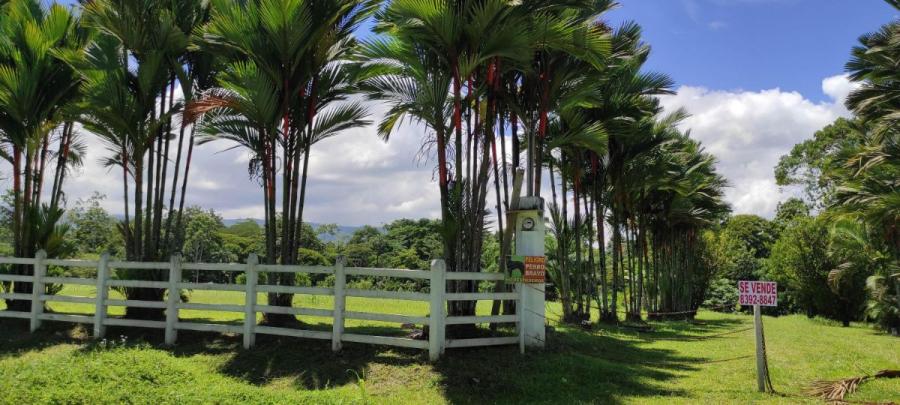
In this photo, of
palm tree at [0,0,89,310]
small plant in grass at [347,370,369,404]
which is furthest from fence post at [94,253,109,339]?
small plant in grass at [347,370,369,404]

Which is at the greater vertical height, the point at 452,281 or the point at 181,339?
the point at 452,281

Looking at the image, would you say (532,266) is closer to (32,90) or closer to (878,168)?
(32,90)

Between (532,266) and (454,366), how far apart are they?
6.35 feet

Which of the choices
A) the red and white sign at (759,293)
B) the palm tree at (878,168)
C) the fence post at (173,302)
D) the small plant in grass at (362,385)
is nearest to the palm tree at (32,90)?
the fence post at (173,302)

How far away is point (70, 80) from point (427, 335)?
939 cm

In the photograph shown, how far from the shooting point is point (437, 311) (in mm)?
7766

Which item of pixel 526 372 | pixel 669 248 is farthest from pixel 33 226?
pixel 669 248

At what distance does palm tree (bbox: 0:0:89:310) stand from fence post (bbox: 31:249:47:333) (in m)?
1.45

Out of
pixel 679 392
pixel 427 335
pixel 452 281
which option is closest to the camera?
pixel 679 392

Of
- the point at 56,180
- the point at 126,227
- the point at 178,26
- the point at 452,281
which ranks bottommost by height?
the point at 452,281

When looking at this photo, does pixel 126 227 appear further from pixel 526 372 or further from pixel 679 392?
pixel 679 392

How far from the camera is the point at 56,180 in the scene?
1374cm

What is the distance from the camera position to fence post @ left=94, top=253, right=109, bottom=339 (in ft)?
33.9

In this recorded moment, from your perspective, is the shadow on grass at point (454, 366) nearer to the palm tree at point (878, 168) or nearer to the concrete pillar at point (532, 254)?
the concrete pillar at point (532, 254)
